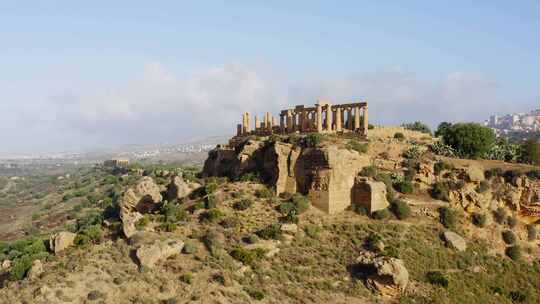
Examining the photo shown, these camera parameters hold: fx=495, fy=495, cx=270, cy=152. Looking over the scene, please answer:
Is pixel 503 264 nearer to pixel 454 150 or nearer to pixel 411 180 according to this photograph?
pixel 411 180

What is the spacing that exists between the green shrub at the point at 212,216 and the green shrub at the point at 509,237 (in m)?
27.8

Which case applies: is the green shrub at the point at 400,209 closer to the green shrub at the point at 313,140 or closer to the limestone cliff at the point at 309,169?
the limestone cliff at the point at 309,169

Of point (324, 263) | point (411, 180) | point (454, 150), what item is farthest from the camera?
point (454, 150)

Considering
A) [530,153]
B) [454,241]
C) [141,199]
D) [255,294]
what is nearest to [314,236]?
[255,294]

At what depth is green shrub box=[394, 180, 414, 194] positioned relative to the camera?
50.5 meters

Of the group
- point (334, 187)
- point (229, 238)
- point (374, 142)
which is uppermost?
point (374, 142)

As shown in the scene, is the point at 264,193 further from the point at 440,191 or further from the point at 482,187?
the point at 482,187

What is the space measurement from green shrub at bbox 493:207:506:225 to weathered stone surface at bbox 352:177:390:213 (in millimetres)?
11394

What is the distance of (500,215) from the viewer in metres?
49.8

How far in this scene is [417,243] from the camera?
145 ft

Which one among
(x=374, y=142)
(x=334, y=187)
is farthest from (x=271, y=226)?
(x=374, y=142)

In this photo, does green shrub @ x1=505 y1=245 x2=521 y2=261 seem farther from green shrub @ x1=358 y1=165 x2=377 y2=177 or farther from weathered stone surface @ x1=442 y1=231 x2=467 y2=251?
green shrub @ x1=358 y1=165 x2=377 y2=177

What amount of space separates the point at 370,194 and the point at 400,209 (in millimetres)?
3275

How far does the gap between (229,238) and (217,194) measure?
8.12 metres
